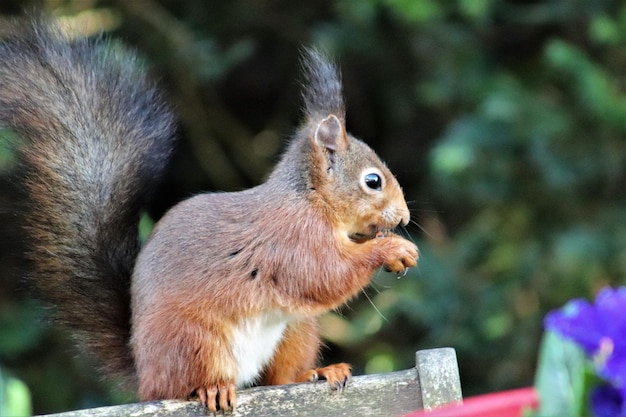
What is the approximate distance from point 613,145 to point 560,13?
14.1 inches

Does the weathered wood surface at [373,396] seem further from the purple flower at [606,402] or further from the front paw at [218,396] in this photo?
the purple flower at [606,402]

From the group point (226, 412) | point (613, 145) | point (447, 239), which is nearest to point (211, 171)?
point (447, 239)

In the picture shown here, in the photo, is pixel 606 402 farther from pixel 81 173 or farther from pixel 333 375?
Result: pixel 81 173

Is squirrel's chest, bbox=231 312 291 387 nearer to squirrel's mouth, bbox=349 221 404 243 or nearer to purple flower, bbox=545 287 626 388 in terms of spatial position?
squirrel's mouth, bbox=349 221 404 243

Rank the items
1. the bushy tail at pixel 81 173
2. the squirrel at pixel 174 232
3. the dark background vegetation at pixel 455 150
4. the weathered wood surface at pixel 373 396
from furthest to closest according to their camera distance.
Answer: the dark background vegetation at pixel 455 150 < the bushy tail at pixel 81 173 < the squirrel at pixel 174 232 < the weathered wood surface at pixel 373 396

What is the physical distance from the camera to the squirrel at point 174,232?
1.40m

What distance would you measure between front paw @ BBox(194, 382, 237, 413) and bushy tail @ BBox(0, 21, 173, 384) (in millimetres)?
231

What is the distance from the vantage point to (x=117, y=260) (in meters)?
1.58

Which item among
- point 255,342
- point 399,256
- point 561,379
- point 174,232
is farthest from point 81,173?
point 561,379

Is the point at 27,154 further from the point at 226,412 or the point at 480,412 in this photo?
the point at 480,412

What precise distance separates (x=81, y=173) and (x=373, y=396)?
59cm

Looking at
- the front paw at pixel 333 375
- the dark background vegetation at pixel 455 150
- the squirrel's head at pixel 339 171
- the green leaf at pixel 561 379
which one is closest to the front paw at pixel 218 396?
the front paw at pixel 333 375

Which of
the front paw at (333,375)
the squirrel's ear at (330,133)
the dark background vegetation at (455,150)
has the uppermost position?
the dark background vegetation at (455,150)

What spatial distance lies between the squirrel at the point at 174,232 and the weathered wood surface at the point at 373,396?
0.17 feet
